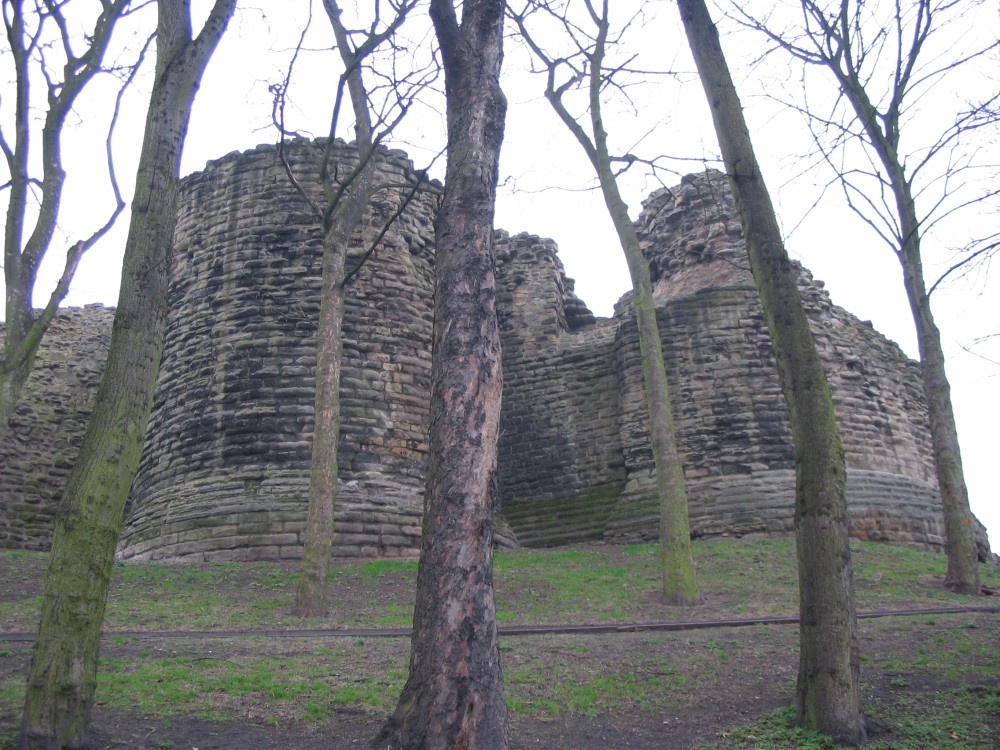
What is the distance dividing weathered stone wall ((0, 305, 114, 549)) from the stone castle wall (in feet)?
0.29

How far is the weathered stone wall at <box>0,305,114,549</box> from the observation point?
16.9m

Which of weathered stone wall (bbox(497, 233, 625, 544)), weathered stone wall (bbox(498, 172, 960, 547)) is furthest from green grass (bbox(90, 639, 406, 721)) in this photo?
weathered stone wall (bbox(497, 233, 625, 544))

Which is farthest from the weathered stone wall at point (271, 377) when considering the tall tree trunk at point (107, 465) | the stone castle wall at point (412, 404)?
the tall tree trunk at point (107, 465)

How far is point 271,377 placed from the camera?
566 inches

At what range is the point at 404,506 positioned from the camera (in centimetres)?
1398

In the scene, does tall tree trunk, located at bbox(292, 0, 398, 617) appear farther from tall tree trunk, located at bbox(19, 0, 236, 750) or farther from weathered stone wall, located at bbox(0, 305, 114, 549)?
weathered stone wall, located at bbox(0, 305, 114, 549)

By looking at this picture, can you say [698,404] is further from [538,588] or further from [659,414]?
[538,588]

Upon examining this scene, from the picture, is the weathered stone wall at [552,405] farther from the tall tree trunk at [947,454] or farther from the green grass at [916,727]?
Answer: the green grass at [916,727]

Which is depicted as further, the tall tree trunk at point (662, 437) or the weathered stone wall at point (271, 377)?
the weathered stone wall at point (271, 377)

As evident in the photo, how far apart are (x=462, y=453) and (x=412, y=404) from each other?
9.91 meters

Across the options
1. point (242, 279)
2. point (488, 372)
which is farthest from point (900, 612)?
point (242, 279)

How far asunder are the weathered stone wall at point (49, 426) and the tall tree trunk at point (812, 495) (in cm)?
1458

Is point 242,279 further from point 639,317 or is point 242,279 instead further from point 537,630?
point 537,630

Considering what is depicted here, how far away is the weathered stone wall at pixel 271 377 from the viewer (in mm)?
13430
